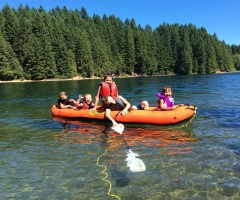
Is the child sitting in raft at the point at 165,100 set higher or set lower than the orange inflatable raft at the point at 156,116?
higher

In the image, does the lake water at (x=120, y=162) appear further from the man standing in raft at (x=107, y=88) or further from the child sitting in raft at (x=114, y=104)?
the man standing in raft at (x=107, y=88)

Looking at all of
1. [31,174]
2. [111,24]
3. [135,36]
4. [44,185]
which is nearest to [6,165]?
[31,174]

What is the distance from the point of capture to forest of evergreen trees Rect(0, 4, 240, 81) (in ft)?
188

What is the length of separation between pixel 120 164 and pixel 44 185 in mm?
1563

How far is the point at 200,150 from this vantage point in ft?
19.7

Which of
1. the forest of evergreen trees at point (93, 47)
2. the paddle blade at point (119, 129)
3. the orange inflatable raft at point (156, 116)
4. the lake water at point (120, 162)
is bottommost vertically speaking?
the lake water at point (120, 162)

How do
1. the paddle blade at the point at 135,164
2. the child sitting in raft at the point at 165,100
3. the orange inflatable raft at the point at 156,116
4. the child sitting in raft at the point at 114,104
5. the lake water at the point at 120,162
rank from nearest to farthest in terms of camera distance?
the lake water at the point at 120,162, the paddle blade at the point at 135,164, the orange inflatable raft at the point at 156,116, the child sitting in raft at the point at 165,100, the child sitting in raft at the point at 114,104

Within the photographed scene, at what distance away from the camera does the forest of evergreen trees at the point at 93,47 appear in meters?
57.4

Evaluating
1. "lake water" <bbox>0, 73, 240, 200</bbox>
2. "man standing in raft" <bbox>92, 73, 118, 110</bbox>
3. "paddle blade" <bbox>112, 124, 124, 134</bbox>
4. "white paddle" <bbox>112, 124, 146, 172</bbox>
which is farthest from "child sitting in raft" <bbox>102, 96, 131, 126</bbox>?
"white paddle" <bbox>112, 124, 146, 172</bbox>

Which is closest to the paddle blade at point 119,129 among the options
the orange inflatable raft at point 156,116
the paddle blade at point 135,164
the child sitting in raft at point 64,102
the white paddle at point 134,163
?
the orange inflatable raft at point 156,116

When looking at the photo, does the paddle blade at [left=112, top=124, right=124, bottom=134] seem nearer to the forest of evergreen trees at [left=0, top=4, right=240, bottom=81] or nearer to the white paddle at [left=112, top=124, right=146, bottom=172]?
the white paddle at [left=112, top=124, right=146, bottom=172]

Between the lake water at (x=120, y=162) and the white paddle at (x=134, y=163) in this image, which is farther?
the white paddle at (x=134, y=163)

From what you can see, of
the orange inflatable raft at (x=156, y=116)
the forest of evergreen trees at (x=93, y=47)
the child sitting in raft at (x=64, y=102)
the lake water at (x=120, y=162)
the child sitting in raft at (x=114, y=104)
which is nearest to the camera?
the lake water at (x=120, y=162)

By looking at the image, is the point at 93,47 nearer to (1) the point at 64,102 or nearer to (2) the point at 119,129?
(1) the point at 64,102
